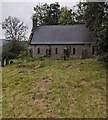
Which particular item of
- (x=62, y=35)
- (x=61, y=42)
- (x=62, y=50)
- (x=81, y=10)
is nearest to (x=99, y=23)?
(x=81, y=10)

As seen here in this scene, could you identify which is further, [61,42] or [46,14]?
[46,14]

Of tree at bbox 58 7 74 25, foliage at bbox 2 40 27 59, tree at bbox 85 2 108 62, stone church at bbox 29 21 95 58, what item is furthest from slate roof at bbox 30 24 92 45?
tree at bbox 85 2 108 62

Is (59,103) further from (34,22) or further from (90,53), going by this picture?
(34,22)

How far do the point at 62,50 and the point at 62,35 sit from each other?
2322 mm

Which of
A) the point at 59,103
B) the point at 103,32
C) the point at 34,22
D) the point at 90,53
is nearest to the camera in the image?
the point at 59,103

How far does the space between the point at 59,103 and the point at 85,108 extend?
64.3 inches

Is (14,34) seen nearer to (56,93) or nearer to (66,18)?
(66,18)

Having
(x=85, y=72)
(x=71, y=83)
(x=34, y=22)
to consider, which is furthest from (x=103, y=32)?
(x=34, y=22)

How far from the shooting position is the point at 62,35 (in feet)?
128

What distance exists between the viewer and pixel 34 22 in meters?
43.0

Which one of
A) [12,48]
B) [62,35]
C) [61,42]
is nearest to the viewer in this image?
[61,42]

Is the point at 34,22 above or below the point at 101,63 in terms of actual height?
above

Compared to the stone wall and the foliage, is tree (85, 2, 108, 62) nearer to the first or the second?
the stone wall

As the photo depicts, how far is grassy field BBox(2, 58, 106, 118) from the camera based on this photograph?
1481cm
